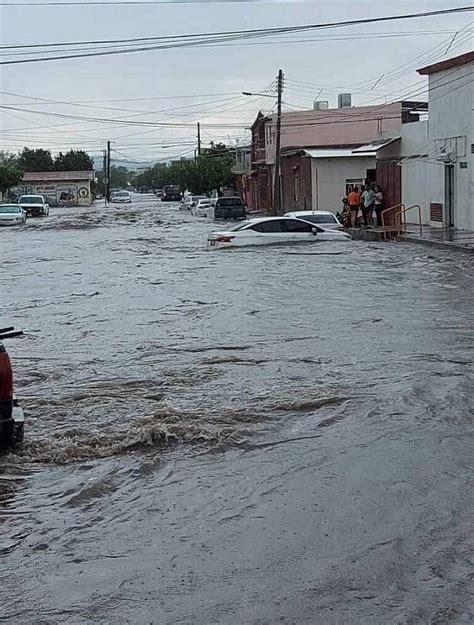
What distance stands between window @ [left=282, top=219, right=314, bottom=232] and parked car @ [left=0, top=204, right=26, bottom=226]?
25203 millimetres

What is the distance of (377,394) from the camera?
31.8 ft

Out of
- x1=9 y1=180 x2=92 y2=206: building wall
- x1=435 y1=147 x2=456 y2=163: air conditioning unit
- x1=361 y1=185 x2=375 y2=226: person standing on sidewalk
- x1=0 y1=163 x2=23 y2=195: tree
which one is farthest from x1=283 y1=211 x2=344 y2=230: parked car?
x1=9 y1=180 x2=92 y2=206: building wall

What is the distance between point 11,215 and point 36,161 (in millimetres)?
94888

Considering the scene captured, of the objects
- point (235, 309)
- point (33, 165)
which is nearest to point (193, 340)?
point (235, 309)

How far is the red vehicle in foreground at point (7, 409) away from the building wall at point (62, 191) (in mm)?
103788

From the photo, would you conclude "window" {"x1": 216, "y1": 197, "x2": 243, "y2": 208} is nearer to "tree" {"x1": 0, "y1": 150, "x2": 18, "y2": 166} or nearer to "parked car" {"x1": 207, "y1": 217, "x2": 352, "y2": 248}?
"parked car" {"x1": 207, "y1": 217, "x2": 352, "y2": 248}

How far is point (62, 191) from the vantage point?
115 m

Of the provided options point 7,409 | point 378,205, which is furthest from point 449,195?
point 7,409

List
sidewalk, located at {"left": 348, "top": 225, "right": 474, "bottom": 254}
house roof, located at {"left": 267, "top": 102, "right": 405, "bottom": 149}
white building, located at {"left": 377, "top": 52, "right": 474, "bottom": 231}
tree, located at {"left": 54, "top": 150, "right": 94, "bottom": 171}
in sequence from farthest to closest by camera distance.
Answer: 1. tree, located at {"left": 54, "top": 150, "right": 94, "bottom": 171}
2. house roof, located at {"left": 267, "top": 102, "right": 405, "bottom": 149}
3. white building, located at {"left": 377, "top": 52, "right": 474, "bottom": 231}
4. sidewalk, located at {"left": 348, "top": 225, "right": 474, "bottom": 254}

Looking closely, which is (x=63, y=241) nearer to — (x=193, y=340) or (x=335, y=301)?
(x=335, y=301)

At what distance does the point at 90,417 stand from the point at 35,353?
4.02 metres

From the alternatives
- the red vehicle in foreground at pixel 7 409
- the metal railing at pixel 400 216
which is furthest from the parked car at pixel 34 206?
the red vehicle in foreground at pixel 7 409

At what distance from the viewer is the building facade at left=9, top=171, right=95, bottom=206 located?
367 feet

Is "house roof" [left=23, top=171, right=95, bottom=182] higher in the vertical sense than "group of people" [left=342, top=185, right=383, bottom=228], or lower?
A: higher
